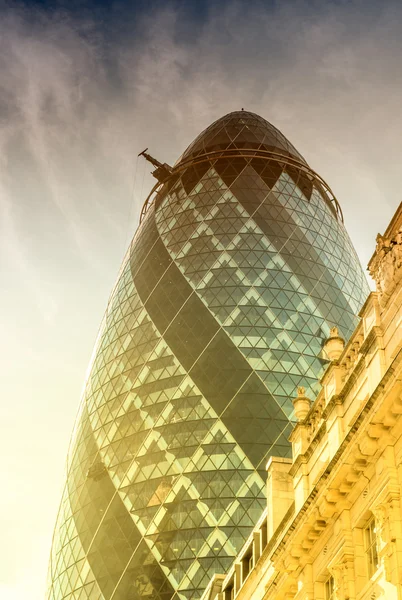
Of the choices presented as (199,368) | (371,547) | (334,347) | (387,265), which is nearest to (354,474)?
(371,547)

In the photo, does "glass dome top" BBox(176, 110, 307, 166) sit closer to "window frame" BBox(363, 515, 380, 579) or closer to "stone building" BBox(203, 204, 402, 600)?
"stone building" BBox(203, 204, 402, 600)

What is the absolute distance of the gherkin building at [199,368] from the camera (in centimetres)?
4309

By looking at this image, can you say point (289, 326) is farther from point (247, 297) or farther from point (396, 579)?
point (396, 579)

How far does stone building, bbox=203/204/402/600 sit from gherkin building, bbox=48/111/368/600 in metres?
23.4

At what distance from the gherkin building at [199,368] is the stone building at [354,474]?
23388 millimetres

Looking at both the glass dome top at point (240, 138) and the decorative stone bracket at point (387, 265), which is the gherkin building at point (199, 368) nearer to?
the glass dome top at point (240, 138)

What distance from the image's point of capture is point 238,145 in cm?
6156

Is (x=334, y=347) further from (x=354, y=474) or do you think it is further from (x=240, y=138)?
(x=240, y=138)

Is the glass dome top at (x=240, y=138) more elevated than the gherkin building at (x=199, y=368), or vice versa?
the glass dome top at (x=240, y=138)

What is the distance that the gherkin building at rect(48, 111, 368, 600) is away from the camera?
1697 inches

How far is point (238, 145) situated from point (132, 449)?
73.7ft

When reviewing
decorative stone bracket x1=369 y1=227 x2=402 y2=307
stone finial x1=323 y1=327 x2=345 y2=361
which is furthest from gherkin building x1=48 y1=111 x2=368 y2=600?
decorative stone bracket x1=369 y1=227 x2=402 y2=307

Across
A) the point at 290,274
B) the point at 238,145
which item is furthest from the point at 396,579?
the point at 238,145

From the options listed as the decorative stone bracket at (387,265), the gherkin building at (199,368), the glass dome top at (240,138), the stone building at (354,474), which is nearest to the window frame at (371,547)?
the stone building at (354,474)
